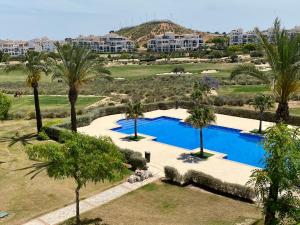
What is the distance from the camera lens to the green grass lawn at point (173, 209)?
688 inches

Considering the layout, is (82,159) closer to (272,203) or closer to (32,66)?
(272,203)

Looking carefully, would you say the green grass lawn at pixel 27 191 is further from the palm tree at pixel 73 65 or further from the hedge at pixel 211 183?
the palm tree at pixel 73 65

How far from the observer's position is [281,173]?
1200 centimetres

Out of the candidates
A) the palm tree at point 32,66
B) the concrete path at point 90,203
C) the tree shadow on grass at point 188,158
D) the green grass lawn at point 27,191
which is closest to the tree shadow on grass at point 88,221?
the concrete path at point 90,203

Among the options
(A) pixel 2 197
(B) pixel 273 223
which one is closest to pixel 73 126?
(A) pixel 2 197

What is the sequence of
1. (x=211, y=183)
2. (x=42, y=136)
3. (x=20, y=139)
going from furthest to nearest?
(x=20, y=139)
(x=42, y=136)
(x=211, y=183)

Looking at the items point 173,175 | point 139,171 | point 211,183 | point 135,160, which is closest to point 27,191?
point 139,171

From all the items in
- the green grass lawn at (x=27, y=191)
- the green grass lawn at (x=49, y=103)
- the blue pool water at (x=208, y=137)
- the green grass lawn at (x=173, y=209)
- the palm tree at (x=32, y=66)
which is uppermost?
the palm tree at (x=32, y=66)

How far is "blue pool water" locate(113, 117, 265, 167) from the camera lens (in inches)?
1205

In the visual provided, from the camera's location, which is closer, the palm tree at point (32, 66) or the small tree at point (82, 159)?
the small tree at point (82, 159)

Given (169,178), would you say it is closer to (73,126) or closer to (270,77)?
(270,77)

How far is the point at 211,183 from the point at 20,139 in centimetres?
1885

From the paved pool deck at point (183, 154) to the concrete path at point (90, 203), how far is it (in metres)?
3.66

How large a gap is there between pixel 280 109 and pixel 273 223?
8.86 metres
